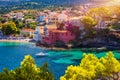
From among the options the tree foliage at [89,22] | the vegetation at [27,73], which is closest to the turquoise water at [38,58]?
the tree foliage at [89,22]

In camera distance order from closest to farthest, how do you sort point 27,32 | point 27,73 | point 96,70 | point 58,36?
point 27,73
point 96,70
point 58,36
point 27,32

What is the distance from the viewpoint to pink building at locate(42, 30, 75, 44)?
5191 cm

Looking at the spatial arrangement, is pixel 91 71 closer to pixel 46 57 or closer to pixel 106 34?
pixel 46 57

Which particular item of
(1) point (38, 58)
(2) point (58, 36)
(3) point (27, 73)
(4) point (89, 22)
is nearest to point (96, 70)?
(3) point (27, 73)

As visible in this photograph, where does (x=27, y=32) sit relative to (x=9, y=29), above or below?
below

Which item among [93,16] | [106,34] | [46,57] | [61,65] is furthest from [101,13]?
[61,65]

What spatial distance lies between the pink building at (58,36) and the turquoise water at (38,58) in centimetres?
195

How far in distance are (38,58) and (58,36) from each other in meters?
12.2

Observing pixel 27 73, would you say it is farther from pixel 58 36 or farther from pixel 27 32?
pixel 27 32

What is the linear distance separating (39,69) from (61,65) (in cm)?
2081

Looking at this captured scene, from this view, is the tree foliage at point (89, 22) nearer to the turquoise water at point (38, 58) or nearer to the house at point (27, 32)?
the turquoise water at point (38, 58)

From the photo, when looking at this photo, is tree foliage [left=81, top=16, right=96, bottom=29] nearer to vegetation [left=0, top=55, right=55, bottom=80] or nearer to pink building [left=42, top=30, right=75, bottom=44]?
pink building [left=42, top=30, right=75, bottom=44]

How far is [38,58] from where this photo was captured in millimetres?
40469

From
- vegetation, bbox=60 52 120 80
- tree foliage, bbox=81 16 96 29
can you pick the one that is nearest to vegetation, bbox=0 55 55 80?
vegetation, bbox=60 52 120 80
